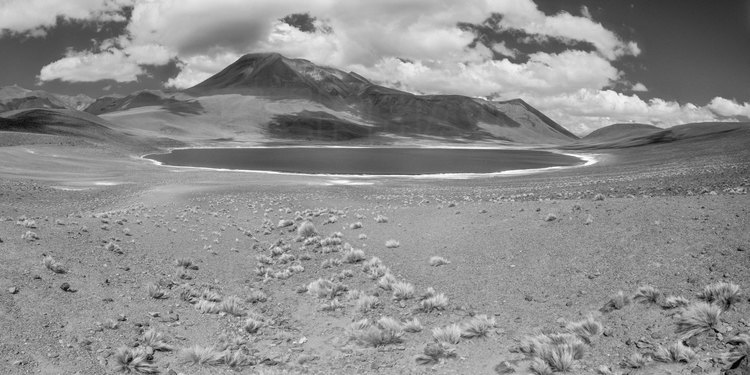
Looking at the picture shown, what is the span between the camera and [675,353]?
301 inches

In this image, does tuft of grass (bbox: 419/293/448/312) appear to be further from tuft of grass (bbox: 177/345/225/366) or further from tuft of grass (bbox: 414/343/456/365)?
tuft of grass (bbox: 177/345/225/366)

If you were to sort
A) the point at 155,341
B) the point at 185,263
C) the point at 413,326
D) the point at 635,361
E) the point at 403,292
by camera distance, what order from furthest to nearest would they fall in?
the point at 185,263 < the point at 403,292 < the point at 413,326 < the point at 155,341 < the point at 635,361

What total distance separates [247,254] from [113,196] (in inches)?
829

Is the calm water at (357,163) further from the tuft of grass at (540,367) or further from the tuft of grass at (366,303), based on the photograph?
the tuft of grass at (540,367)

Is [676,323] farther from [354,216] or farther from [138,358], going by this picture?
[354,216]

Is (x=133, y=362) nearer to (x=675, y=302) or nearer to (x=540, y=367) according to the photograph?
(x=540, y=367)

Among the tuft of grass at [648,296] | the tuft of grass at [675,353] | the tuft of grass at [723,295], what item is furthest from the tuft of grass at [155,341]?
the tuft of grass at [723,295]

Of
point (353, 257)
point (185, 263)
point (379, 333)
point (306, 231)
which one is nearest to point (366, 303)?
point (379, 333)

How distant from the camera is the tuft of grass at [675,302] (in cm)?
932

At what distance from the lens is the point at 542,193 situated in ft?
115

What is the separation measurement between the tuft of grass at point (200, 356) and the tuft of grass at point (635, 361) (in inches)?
311

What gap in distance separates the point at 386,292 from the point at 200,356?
587 centimetres

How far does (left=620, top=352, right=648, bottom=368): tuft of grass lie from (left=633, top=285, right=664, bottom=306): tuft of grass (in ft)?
7.54

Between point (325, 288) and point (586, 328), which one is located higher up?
point (586, 328)
